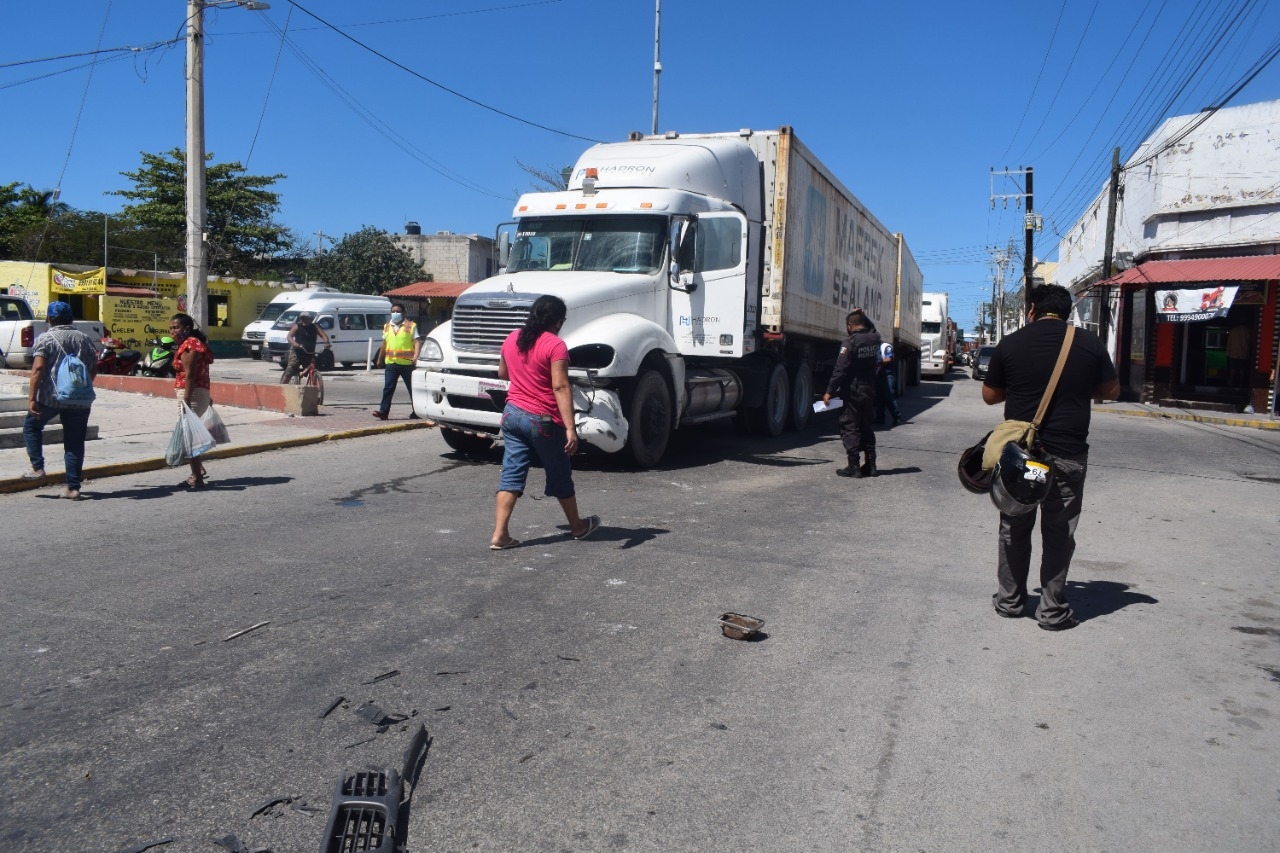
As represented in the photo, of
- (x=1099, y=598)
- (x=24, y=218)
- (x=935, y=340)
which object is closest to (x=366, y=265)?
(x=24, y=218)

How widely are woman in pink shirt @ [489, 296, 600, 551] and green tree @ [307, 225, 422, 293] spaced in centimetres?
4620

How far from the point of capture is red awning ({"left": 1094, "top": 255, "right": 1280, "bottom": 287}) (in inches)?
891

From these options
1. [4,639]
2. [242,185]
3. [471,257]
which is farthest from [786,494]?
[471,257]

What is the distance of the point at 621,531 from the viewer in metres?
7.59

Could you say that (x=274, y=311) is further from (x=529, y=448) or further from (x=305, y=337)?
(x=529, y=448)

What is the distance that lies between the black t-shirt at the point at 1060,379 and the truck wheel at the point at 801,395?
373 inches

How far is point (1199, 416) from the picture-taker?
22.1 metres

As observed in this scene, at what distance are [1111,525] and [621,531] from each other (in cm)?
421

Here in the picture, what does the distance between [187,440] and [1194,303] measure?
74.0 feet

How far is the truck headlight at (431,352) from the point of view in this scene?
34.3 ft

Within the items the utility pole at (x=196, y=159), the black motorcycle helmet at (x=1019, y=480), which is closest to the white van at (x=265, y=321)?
the utility pole at (x=196, y=159)

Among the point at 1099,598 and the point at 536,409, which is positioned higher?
the point at 536,409

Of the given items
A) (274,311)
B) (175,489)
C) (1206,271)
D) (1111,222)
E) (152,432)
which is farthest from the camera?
(274,311)

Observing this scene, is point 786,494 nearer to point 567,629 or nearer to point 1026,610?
point 1026,610
